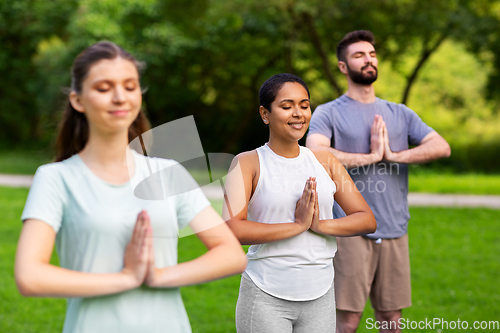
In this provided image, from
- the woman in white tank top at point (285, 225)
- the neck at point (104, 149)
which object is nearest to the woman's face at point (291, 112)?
the woman in white tank top at point (285, 225)

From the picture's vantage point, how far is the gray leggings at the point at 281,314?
2334 millimetres

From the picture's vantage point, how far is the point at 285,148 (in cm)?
247

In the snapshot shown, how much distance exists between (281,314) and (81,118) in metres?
1.29

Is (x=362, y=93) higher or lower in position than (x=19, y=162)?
lower

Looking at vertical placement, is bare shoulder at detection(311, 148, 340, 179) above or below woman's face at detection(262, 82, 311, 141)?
below

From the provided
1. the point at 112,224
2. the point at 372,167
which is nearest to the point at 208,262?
the point at 112,224

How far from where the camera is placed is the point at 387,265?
3385mm

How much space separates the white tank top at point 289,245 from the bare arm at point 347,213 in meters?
0.08

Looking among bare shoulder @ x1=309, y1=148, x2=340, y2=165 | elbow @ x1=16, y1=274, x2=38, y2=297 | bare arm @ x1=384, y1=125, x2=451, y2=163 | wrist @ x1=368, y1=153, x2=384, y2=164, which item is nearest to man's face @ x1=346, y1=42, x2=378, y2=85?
bare arm @ x1=384, y1=125, x2=451, y2=163

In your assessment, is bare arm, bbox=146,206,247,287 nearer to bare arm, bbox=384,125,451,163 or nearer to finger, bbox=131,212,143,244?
finger, bbox=131,212,143,244

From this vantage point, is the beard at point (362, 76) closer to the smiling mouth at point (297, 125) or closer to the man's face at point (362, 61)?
the man's face at point (362, 61)

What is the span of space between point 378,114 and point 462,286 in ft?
12.3

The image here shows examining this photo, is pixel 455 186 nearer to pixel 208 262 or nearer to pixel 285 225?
pixel 285 225

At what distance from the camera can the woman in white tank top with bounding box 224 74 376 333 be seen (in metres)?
2.32
